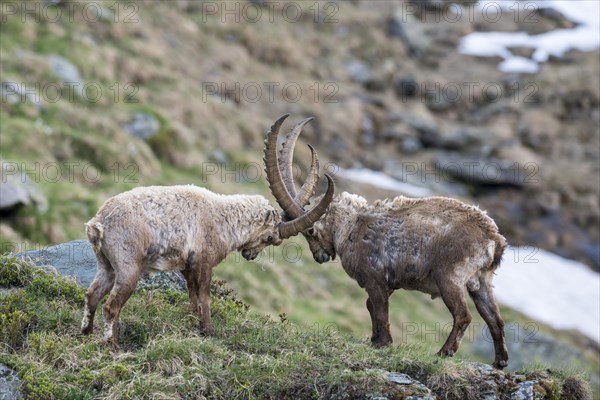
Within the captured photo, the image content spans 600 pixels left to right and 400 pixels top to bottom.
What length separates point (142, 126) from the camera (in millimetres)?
29953

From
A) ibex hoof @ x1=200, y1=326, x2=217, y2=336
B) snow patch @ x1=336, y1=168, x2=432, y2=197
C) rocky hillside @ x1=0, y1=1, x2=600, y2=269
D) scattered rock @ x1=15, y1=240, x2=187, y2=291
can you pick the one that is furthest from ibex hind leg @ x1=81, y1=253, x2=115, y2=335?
snow patch @ x1=336, y1=168, x2=432, y2=197

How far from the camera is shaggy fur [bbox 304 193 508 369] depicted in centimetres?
1195

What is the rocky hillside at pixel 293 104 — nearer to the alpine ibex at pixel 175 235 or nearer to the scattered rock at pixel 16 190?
the scattered rock at pixel 16 190

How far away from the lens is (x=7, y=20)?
31375 mm

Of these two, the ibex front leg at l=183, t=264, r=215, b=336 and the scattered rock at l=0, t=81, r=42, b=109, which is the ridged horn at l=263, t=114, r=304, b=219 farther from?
the scattered rock at l=0, t=81, r=42, b=109

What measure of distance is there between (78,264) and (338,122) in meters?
31.5

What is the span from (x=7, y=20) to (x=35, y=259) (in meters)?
21.1

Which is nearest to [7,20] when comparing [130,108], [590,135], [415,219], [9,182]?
[130,108]

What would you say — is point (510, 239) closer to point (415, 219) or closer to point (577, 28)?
point (415, 219)

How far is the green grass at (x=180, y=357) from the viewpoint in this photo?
31.8ft

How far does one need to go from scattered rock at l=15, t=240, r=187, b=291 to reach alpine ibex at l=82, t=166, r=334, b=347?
156cm

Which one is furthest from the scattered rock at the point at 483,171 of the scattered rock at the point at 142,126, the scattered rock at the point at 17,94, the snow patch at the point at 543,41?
the scattered rock at the point at 17,94

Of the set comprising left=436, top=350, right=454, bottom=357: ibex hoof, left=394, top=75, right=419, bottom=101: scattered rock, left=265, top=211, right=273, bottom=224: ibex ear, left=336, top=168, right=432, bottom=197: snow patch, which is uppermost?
left=265, top=211, right=273, bottom=224: ibex ear

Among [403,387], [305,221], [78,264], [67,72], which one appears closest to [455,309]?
[403,387]
